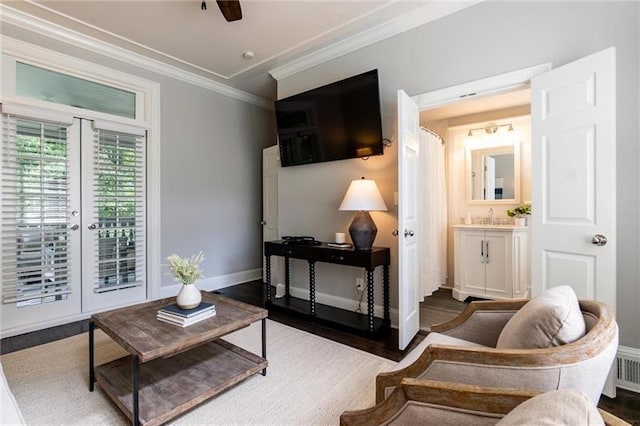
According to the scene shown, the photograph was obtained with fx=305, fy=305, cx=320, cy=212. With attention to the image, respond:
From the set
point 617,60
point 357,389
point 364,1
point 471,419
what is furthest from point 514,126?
point 471,419

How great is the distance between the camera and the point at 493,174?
4238mm

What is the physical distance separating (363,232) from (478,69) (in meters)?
1.65

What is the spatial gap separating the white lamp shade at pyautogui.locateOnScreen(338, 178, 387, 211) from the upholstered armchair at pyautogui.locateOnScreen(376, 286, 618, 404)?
5.42 ft

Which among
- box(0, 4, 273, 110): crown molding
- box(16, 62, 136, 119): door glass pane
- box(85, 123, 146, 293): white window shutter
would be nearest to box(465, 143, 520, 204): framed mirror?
box(0, 4, 273, 110): crown molding

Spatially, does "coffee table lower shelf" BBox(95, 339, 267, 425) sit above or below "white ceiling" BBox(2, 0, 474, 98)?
below

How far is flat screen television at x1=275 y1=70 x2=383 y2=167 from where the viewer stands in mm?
2918

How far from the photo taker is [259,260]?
498 cm

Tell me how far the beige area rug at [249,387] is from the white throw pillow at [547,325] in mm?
1022

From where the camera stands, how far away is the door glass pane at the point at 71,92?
9.41ft

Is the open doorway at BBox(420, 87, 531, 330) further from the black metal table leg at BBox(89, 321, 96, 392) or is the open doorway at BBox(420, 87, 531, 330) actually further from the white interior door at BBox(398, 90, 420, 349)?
Result: the black metal table leg at BBox(89, 321, 96, 392)

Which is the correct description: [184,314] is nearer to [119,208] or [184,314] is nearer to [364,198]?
[364,198]

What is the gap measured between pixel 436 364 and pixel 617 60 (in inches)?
91.2

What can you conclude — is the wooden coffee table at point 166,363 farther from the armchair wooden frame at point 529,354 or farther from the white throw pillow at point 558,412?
the white throw pillow at point 558,412

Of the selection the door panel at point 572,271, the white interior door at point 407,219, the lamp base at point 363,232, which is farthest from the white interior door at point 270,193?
the door panel at point 572,271
